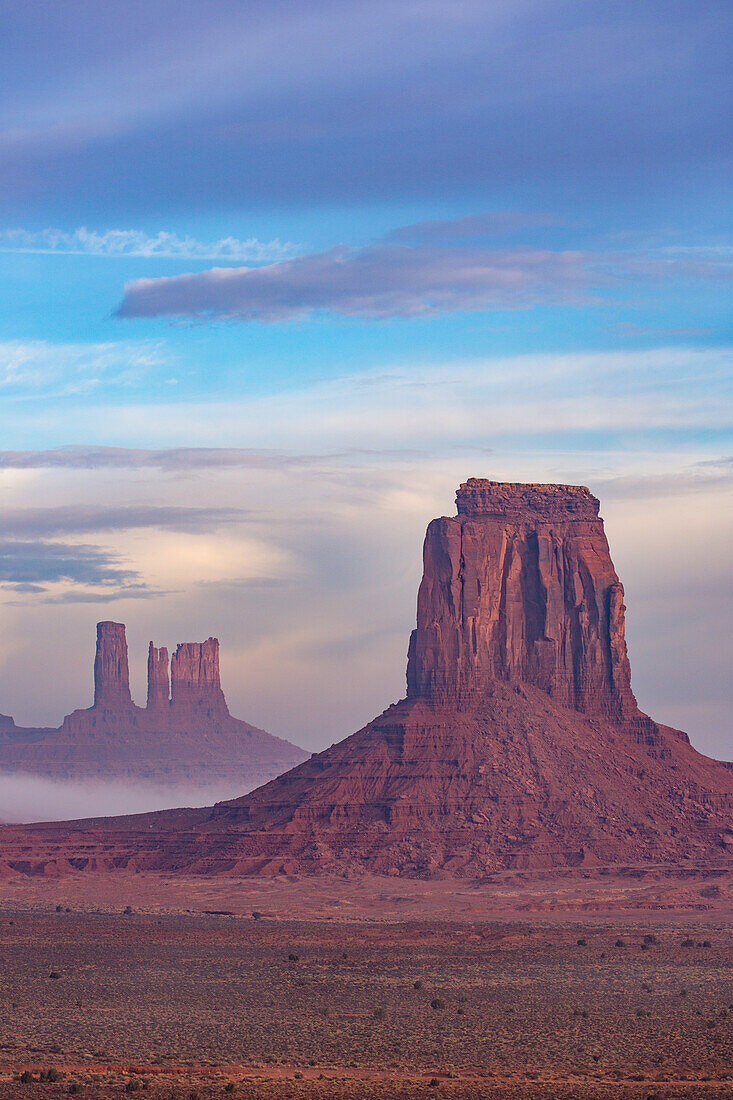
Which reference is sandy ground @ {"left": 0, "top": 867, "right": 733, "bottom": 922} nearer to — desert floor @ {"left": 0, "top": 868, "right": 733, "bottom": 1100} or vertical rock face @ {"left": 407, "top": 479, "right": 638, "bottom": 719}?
desert floor @ {"left": 0, "top": 868, "right": 733, "bottom": 1100}

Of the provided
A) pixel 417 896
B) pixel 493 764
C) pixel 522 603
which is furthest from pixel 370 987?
pixel 522 603

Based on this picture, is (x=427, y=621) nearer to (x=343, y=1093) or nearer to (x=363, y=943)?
(x=363, y=943)

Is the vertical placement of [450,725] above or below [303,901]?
above

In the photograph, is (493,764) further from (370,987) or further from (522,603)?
(370,987)

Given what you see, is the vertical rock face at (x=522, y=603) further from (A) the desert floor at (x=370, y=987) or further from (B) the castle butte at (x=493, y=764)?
(A) the desert floor at (x=370, y=987)

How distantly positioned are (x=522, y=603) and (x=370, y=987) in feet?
302

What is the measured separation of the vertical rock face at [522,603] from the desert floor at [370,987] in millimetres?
28553

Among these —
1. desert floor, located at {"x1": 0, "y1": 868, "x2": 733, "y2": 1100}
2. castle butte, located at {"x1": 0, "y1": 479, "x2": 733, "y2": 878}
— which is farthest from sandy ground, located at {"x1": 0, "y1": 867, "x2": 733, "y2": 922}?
castle butte, located at {"x1": 0, "y1": 479, "x2": 733, "y2": 878}

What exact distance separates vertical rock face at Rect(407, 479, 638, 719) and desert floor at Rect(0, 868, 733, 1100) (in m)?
28.6

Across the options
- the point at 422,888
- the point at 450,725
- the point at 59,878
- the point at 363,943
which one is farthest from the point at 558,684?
the point at 363,943

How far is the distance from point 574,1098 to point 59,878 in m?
121

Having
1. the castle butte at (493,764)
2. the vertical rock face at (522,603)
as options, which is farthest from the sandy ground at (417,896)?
the vertical rock face at (522,603)

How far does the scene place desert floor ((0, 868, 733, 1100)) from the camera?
63656 millimetres

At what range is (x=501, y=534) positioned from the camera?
181 meters
